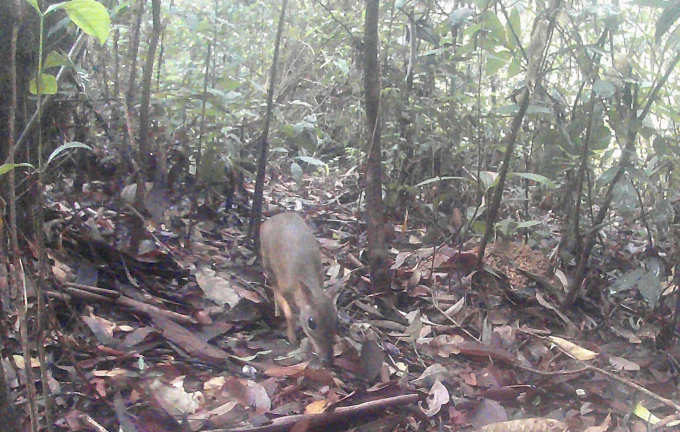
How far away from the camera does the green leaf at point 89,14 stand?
4.37 ft

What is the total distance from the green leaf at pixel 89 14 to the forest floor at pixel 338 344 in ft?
2.78

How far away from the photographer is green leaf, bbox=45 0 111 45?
4.37 ft

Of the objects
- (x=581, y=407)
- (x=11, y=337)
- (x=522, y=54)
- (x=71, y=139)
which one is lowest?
(x=581, y=407)

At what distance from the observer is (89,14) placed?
4.57 feet

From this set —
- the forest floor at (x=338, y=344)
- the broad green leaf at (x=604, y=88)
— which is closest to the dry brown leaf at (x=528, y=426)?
the forest floor at (x=338, y=344)

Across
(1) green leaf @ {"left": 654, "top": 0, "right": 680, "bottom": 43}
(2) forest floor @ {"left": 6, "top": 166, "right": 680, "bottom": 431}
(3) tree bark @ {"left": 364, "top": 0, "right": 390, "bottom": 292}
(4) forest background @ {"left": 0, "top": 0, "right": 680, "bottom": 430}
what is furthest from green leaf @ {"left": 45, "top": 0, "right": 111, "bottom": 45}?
(1) green leaf @ {"left": 654, "top": 0, "right": 680, "bottom": 43}

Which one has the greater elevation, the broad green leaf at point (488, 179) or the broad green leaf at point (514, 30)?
the broad green leaf at point (514, 30)

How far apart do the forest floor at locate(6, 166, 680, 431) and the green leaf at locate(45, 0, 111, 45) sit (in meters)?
0.85

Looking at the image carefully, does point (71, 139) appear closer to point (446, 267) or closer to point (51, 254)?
point (51, 254)

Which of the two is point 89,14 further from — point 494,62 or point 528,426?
point 494,62

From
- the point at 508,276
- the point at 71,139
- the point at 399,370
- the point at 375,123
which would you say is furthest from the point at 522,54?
the point at 71,139

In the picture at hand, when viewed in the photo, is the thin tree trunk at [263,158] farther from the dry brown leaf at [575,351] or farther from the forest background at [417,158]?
the dry brown leaf at [575,351]

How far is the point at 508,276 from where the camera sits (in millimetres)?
A: 3795

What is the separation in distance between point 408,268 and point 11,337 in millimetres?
2509
